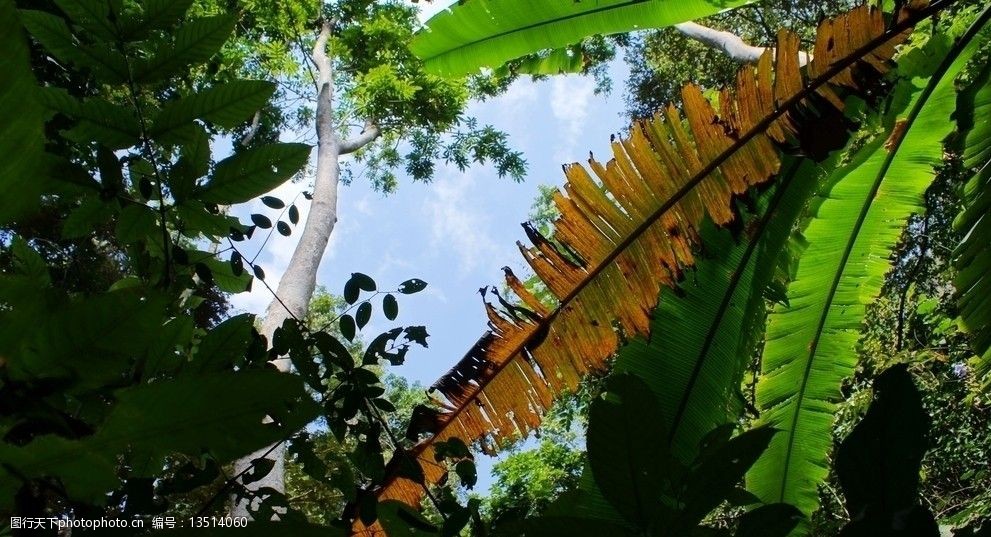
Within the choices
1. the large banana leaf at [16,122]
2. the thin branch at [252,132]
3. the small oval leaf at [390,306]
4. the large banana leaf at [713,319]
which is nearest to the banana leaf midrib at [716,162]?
the large banana leaf at [713,319]

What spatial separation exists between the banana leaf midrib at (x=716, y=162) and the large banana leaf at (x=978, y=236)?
32 cm

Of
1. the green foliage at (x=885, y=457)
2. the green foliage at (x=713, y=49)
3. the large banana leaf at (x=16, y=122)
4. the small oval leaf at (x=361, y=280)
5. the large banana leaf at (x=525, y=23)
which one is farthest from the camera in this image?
the green foliage at (x=713, y=49)

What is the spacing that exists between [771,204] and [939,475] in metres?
3.82

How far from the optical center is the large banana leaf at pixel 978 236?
166cm

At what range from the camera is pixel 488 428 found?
1.47 metres

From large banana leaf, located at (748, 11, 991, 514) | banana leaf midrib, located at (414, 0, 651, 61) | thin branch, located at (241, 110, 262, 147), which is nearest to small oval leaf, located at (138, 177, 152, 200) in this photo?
banana leaf midrib, located at (414, 0, 651, 61)

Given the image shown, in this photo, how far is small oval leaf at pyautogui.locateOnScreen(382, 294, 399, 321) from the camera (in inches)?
51.1

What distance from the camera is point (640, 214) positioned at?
1.52 m

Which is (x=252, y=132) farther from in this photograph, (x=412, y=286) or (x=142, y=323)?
(x=142, y=323)

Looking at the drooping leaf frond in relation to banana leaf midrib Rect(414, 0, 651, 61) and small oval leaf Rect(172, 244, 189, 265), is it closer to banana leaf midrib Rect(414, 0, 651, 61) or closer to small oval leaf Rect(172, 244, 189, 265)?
banana leaf midrib Rect(414, 0, 651, 61)

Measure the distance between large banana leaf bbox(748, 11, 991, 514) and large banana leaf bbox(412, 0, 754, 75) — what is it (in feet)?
1.86

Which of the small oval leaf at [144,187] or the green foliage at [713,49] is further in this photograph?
the green foliage at [713,49]

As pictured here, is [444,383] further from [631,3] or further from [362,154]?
[362,154]

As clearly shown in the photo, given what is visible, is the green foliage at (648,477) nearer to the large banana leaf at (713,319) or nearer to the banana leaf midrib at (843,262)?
the large banana leaf at (713,319)
